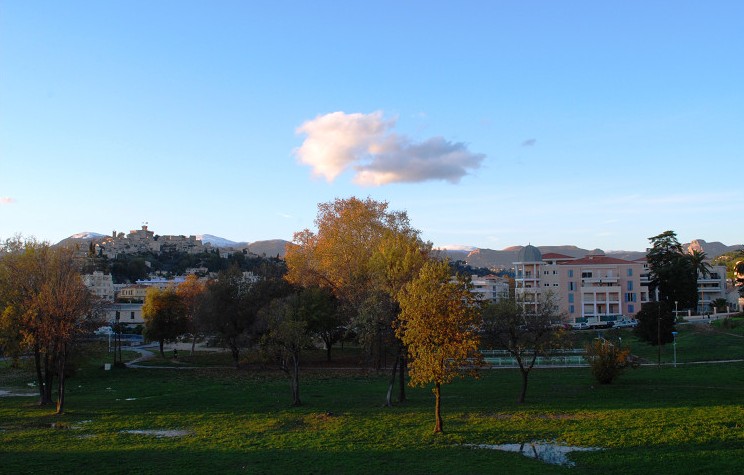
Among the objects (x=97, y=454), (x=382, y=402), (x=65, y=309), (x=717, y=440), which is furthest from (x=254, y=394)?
(x=717, y=440)

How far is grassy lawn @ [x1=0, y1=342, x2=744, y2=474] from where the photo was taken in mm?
16984

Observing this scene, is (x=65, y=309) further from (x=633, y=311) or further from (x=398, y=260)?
(x=633, y=311)

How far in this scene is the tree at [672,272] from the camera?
81625 mm

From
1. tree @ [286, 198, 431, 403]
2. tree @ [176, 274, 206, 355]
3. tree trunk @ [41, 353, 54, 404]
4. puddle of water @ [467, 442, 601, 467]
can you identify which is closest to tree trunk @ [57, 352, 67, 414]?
tree trunk @ [41, 353, 54, 404]

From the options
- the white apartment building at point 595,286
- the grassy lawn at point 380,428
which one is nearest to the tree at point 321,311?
the grassy lawn at point 380,428

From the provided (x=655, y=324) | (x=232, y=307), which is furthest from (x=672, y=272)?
(x=232, y=307)

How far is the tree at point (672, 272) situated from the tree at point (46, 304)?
243 feet

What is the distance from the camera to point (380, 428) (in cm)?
2242

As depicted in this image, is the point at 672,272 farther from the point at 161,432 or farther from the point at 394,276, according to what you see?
the point at 161,432

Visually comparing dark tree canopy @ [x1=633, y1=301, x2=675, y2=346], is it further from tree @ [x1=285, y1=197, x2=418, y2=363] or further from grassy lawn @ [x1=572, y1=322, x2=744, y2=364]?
tree @ [x1=285, y1=197, x2=418, y2=363]

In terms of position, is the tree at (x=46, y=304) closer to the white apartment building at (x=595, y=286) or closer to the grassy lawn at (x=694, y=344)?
the grassy lawn at (x=694, y=344)

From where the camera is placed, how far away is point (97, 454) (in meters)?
19.2

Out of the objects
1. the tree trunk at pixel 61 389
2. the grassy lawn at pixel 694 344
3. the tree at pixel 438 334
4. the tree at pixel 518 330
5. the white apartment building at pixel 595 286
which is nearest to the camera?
the tree at pixel 438 334

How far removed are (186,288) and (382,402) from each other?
50.9 m
